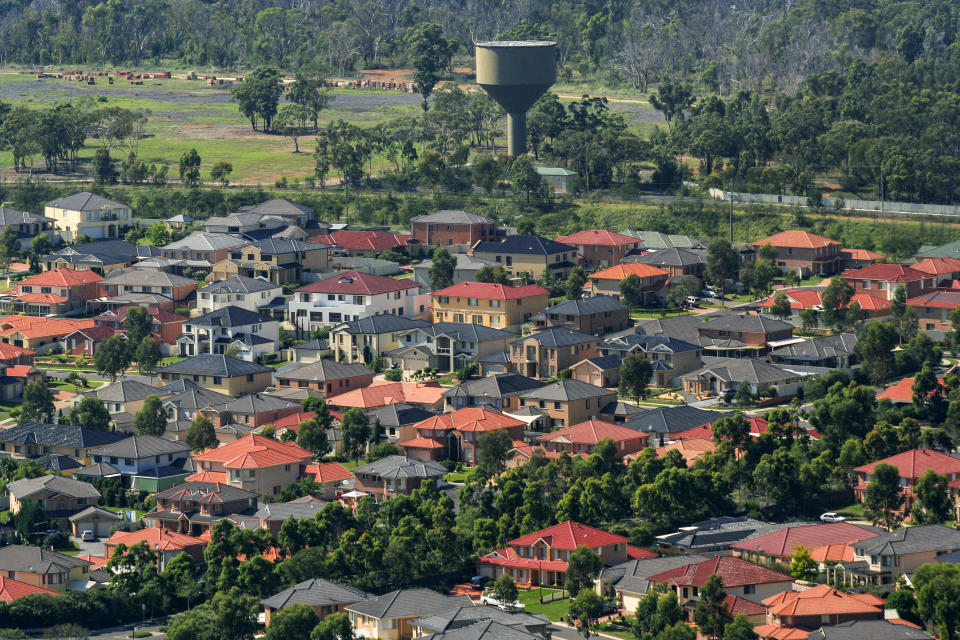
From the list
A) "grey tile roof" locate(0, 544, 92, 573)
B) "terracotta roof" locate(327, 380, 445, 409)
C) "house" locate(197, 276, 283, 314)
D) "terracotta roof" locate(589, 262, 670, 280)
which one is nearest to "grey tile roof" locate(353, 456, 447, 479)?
"terracotta roof" locate(327, 380, 445, 409)

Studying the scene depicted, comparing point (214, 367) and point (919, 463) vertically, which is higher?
point (919, 463)

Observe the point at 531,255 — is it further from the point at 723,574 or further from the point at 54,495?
the point at 723,574

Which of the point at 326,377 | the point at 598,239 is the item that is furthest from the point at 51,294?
the point at 598,239

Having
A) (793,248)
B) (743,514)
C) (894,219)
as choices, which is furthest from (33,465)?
(894,219)

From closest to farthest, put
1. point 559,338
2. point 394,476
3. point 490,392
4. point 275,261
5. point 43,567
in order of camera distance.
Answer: point 43,567 < point 394,476 < point 490,392 < point 559,338 < point 275,261

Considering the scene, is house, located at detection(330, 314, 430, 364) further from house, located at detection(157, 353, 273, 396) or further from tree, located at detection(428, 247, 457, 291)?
tree, located at detection(428, 247, 457, 291)

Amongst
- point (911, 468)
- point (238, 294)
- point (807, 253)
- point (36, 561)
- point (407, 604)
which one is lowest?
point (36, 561)

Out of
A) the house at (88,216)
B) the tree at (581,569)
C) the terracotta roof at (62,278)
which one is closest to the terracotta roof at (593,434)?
the tree at (581,569)
